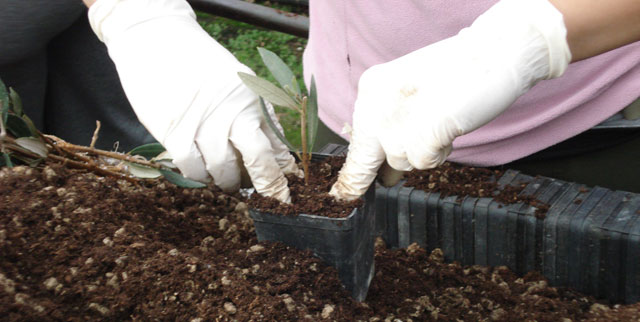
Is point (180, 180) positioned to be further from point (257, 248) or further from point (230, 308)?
point (230, 308)

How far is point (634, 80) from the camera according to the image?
1201mm

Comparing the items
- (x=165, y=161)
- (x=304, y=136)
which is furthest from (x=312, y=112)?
(x=165, y=161)

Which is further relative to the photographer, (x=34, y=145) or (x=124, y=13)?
(x=124, y=13)

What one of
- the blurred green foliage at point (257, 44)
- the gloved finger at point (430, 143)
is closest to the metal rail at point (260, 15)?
the blurred green foliage at point (257, 44)

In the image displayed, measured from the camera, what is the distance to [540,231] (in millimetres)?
1115

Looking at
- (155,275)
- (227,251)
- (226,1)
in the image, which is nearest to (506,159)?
(227,251)

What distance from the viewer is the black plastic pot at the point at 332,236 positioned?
913mm

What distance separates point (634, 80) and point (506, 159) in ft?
1.01

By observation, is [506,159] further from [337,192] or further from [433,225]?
[337,192]

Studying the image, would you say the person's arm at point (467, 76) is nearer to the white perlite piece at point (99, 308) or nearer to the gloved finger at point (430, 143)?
the gloved finger at point (430, 143)

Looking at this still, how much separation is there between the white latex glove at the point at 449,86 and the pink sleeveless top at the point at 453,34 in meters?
0.31

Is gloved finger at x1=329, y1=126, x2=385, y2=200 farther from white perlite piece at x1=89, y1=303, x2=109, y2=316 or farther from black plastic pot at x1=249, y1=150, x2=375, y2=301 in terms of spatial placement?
white perlite piece at x1=89, y1=303, x2=109, y2=316

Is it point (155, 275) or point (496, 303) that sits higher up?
point (155, 275)

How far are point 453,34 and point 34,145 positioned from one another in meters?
0.90
